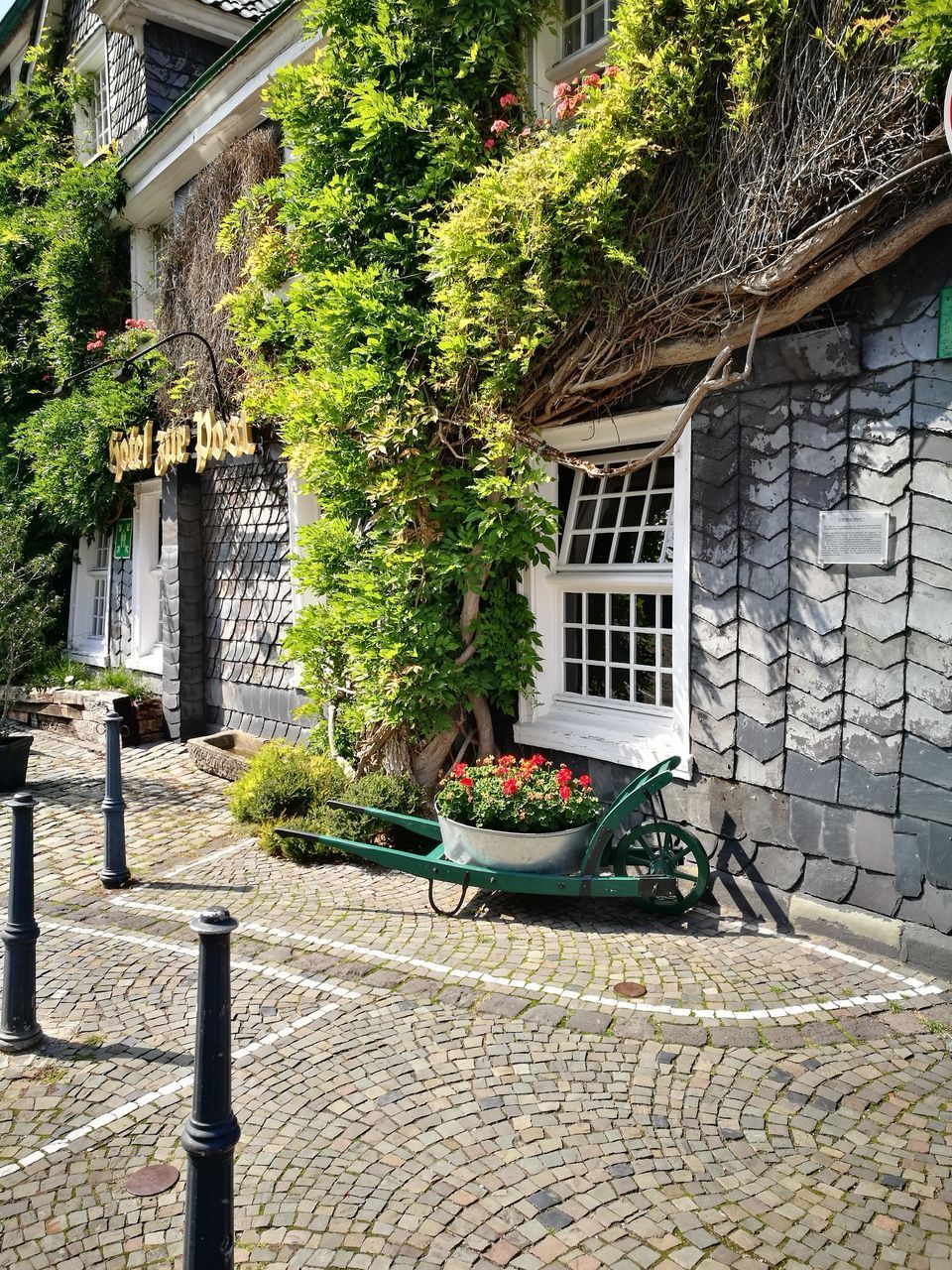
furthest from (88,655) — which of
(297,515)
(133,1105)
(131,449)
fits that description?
(133,1105)

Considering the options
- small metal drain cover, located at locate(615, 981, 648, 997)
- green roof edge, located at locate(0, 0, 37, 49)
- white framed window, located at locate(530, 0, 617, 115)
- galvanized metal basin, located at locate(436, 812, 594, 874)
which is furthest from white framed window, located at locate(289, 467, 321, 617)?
green roof edge, located at locate(0, 0, 37, 49)

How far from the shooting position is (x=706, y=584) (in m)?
5.46

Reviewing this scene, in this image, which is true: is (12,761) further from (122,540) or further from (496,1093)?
(496,1093)

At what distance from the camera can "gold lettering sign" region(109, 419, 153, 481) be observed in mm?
11117

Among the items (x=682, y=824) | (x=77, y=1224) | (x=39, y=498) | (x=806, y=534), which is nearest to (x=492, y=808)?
(x=682, y=824)

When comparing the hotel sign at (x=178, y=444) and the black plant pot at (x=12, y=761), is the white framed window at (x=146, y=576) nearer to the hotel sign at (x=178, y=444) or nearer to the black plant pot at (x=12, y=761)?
the hotel sign at (x=178, y=444)

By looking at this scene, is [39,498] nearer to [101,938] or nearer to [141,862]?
[141,862]

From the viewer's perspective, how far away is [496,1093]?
140 inches

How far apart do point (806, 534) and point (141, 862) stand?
4886mm

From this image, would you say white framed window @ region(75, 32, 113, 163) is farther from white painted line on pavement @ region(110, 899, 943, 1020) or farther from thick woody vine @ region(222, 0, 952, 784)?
white painted line on pavement @ region(110, 899, 943, 1020)

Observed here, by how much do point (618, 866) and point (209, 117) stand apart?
9.11m

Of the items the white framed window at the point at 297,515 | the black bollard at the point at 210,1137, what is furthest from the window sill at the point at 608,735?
the black bollard at the point at 210,1137

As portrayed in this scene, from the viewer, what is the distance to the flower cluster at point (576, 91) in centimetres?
536

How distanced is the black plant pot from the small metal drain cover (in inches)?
262
